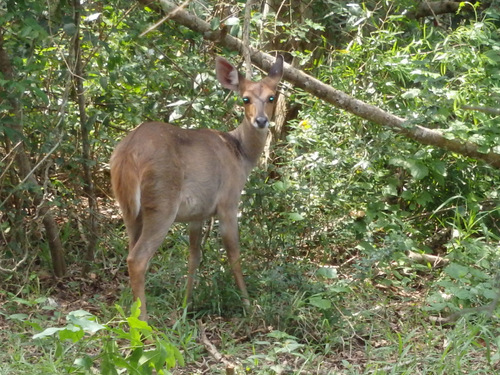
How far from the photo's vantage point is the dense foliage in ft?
19.4

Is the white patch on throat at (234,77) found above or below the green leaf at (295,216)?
above

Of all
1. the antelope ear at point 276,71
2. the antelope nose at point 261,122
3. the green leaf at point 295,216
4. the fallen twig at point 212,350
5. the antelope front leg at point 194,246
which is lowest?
the fallen twig at point 212,350

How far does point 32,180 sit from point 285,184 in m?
2.07

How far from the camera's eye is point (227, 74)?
22.3ft

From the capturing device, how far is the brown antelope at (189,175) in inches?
230

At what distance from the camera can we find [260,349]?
217 inches

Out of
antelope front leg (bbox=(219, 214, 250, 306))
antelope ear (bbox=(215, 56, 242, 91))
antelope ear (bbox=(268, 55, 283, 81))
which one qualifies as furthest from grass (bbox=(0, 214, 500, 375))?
antelope ear (bbox=(268, 55, 283, 81))

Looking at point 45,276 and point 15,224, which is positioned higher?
point 15,224

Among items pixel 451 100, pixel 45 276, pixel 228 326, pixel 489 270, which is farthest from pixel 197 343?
pixel 451 100

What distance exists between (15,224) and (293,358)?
8.91ft

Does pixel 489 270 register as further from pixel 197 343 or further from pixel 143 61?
pixel 143 61

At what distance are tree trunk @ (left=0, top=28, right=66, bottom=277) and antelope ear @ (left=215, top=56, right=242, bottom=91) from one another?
1.65 m

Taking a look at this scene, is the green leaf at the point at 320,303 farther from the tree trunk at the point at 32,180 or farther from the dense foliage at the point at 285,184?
the tree trunk at the point at 32,180

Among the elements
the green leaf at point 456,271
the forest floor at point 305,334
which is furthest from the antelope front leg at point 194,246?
the green leaf at point 456,271
